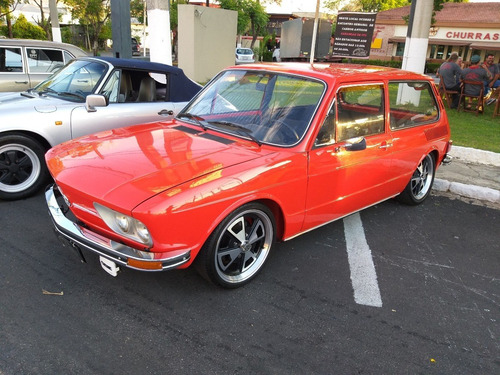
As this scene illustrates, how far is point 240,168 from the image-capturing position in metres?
3.02

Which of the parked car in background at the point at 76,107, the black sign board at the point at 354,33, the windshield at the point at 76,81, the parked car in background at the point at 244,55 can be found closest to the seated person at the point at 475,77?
the black sign board at the point at 354,33

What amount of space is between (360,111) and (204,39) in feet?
45.2

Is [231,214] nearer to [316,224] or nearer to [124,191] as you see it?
[124,191]

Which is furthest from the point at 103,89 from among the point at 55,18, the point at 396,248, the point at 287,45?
the point at 287,45

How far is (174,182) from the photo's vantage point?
2750 mm

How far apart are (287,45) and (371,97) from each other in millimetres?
20752

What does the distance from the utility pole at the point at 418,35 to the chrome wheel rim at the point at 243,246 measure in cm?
795

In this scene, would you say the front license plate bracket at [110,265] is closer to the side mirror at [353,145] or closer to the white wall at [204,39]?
the side mirror at [353,145]

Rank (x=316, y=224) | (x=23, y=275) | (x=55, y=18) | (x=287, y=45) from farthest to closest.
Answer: (x=287, y=45) < (x=55, y=18) < (x=316, y=224) < (x=23, y=275)

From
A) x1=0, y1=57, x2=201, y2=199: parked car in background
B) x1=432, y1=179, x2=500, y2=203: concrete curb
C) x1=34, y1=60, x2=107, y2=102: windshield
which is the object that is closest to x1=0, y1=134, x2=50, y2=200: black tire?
x1=0, y1=57, x2=201, y2=199: parked car in background

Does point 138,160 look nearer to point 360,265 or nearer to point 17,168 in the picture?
point 360,265

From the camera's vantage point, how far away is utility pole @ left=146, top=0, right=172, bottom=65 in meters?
8.80

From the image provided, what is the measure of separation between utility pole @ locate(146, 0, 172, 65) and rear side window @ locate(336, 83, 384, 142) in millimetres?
6166

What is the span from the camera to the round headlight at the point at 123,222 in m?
2.65
